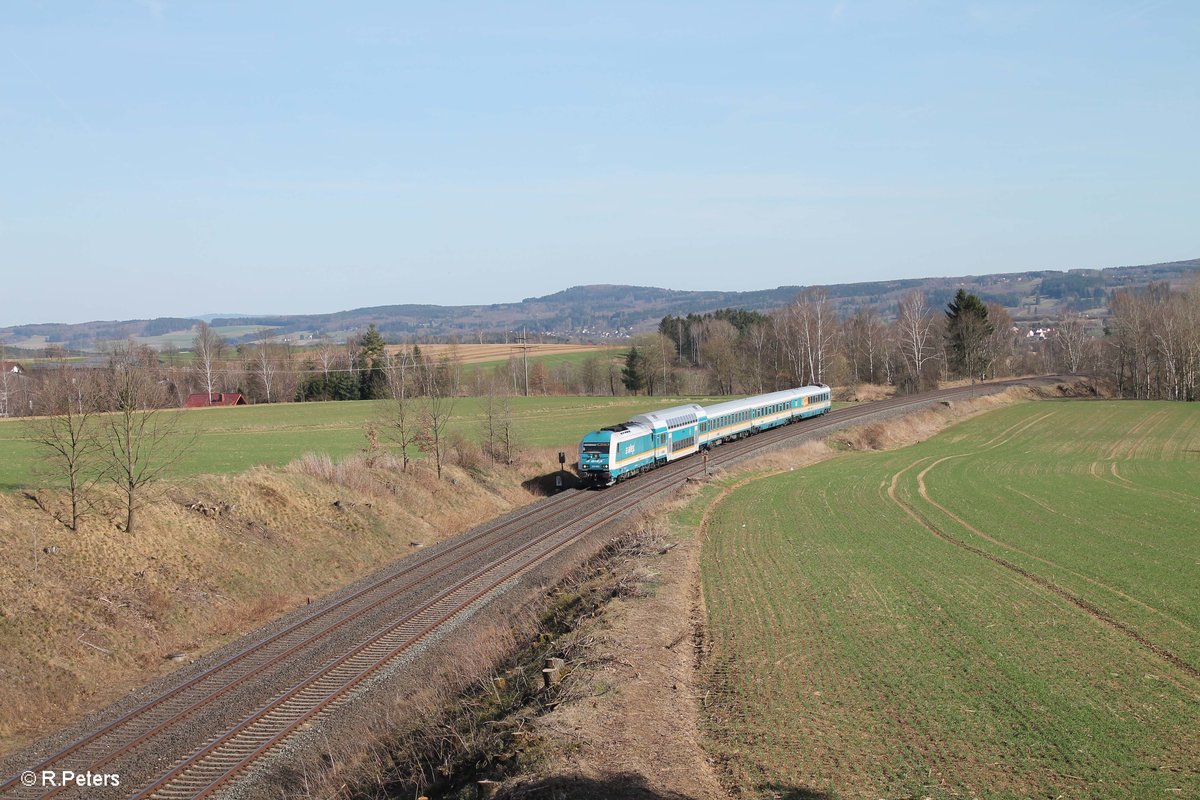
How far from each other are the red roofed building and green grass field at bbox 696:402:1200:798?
271 feet

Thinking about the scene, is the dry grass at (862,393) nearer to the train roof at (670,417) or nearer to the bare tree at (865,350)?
the bare tree at (865,350)

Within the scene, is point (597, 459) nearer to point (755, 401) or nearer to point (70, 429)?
point (755, 401)

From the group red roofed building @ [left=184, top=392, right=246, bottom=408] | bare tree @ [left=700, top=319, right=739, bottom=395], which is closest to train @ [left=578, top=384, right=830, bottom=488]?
bare tree @ [left=700, top=319, right=739, bottom=395]

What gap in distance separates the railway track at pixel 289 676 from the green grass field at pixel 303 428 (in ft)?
38.2

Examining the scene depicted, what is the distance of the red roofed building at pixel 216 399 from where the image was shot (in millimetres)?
100481

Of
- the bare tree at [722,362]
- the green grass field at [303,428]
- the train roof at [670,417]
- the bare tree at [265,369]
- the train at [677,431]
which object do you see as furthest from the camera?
the bare tree at [722,362]

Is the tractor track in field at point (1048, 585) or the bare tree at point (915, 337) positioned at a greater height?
the bare tree at point (915, 337)

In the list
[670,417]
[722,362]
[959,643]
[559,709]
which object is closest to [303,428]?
[670,417]

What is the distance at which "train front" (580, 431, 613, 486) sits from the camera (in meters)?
44.4

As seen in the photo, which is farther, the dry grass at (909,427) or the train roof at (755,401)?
the dry grass at (909,427)

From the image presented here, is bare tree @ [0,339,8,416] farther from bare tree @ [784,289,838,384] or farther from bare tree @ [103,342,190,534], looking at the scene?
bare tree @ [784,289,838,384]

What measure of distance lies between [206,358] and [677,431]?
76.2m

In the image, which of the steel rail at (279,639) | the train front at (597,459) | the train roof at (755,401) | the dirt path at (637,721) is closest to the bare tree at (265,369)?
the train roof at (755,401)

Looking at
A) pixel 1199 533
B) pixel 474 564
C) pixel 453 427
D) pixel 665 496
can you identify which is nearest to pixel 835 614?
pixel 474 564
